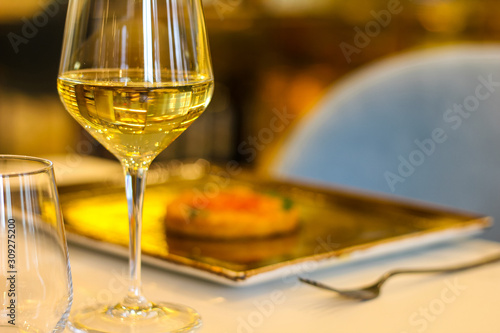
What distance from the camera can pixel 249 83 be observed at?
12.0 feet

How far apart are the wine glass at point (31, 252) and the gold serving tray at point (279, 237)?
0.67ft

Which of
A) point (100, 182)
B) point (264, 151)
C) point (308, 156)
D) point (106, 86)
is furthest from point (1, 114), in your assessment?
point (106, 86)

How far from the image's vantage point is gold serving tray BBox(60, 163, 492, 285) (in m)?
0.64

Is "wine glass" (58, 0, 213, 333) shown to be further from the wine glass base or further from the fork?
the fork

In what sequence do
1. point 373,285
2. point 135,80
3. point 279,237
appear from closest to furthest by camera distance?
point 135,80
point 373,285
point 279,237

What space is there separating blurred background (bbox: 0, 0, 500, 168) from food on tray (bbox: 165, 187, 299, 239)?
2.17 m

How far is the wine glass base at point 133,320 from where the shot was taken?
515 mm

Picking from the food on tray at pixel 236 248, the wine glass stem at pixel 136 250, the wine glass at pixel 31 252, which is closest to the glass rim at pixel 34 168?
the wine glass at pixel 31 252

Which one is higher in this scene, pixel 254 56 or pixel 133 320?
pixel 254 56

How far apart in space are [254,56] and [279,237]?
2.92 meters

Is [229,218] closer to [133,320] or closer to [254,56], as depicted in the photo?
[133,320]

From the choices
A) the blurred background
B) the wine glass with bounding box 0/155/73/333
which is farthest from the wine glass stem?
the blurred background

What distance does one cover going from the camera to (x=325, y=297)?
2.02 feet

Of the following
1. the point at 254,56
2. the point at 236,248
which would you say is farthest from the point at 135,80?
the point at 254,56
